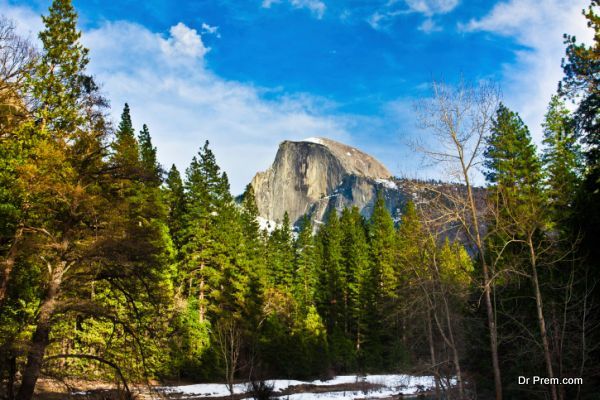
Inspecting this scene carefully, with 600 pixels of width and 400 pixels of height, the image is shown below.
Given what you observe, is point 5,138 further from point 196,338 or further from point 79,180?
point 196,338

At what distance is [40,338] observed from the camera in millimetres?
11867

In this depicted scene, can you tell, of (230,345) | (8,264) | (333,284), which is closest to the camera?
(8,264)

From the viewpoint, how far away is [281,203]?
194375mm

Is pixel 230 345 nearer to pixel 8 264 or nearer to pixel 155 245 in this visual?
pixel 155 245

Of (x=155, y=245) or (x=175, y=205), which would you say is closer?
(x=155, y=245)

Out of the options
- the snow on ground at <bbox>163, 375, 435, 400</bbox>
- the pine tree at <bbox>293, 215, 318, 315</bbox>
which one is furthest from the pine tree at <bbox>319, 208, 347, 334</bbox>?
the snow on ground at <bbox>163, 375, 435, 400</bbox>

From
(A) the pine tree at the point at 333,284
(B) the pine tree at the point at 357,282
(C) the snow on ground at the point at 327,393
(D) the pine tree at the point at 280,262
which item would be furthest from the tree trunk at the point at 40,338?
(B) the pine tree at the point at 357,282

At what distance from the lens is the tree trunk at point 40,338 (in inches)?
433

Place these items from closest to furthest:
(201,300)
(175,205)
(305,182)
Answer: (201,300), (175,205), (305,182)

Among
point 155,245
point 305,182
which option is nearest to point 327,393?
point 155,245

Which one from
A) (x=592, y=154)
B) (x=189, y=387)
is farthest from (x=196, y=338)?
(x=592, y=154)

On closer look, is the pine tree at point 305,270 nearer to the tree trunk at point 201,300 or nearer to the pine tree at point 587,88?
the tree trunk at point 201,300

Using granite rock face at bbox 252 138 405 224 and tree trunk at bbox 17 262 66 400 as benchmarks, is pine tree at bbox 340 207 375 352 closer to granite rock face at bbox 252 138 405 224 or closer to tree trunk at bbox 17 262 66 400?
tree trunk at bbox 17 262 66 400

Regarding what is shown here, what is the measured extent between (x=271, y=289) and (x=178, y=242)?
9699 millimetres
